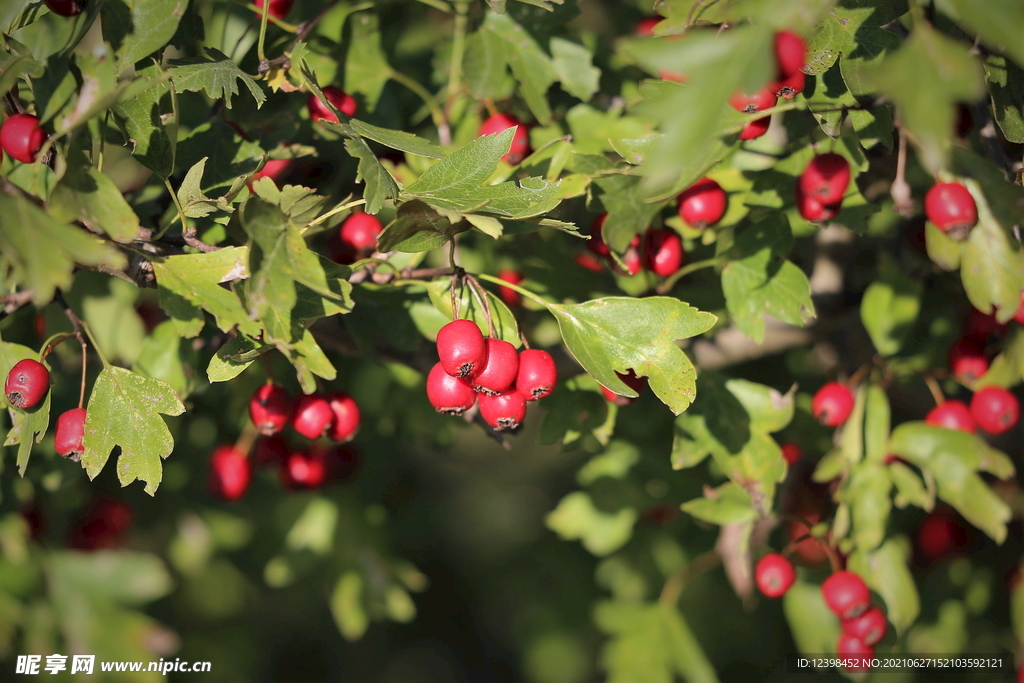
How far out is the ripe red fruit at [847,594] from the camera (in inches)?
61.4

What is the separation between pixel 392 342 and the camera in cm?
145

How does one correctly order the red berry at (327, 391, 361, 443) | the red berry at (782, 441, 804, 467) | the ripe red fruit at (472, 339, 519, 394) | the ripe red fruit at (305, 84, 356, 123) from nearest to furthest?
1. the ripe red fruit at (472, 339, 519, 394)
2. the ripe red fruit at (305, 84, 356, 123)
3. the red berry at (327, 391, 361, 443)
4. the red berry at (782, 441, 804, 467)

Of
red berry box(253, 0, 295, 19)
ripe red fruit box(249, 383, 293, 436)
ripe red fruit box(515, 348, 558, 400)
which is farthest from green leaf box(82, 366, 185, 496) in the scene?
red berry box(253, 0, 295, 19)

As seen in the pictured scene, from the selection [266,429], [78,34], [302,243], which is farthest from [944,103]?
[266,429]

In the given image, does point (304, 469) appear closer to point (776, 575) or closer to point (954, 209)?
point (776, 575)

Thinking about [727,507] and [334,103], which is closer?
[334,103]

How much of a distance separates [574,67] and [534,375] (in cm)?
82

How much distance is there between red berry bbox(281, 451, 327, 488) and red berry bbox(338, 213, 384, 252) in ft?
2.10

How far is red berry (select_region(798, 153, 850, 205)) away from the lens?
49.8 inches

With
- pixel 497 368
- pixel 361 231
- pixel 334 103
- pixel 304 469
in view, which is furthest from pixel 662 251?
pixel 304 469

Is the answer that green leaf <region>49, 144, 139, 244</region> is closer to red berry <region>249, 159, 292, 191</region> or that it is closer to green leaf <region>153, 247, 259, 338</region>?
green leaf <region>153, 247, 259, 338</region>

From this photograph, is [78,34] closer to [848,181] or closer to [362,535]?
[848,181]

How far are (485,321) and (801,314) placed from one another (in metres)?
0.69

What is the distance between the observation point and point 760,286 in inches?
55.9
